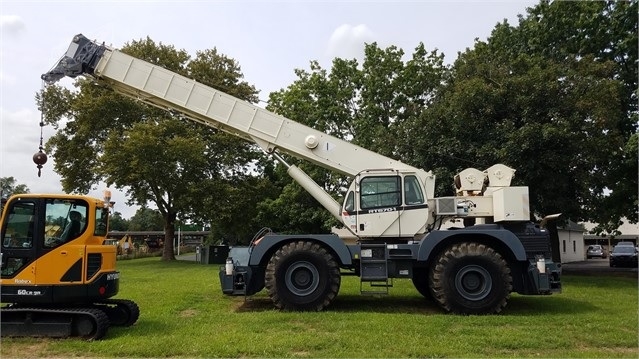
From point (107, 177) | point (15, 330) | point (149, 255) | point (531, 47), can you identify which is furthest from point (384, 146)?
point (149, 255)

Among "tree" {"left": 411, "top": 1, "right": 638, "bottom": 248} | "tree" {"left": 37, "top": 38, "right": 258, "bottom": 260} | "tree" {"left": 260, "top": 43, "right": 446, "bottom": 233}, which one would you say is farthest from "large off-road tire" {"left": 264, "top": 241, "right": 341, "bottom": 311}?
"tree" {"left": 37, "top": 38, "right": 258, "bottom": 260}

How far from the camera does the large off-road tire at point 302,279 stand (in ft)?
36.7

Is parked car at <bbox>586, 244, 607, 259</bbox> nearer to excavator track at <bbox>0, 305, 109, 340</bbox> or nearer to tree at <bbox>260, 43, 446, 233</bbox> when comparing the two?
tree at <bbox>260, 43, 446, 233</bbox>

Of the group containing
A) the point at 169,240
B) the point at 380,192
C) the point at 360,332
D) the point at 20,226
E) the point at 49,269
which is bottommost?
the point at 360,332

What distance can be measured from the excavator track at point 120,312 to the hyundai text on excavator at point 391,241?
225cm

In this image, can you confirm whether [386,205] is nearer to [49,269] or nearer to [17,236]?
[49,269]

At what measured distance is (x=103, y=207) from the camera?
9508mm

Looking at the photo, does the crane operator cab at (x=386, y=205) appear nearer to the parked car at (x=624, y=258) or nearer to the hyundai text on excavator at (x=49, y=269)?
the hyundai text on excavator at (x=49, y=269)

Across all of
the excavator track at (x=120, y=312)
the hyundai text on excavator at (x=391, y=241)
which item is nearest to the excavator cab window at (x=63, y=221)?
the excavator track at (x=120, y=312)

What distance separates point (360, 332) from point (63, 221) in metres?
5.41

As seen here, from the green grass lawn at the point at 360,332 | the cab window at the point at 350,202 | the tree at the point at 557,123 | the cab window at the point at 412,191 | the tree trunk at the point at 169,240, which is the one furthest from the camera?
the tree trunk at the point at 169,240

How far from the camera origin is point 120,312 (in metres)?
9.82

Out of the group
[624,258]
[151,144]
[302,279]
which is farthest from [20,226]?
[624,258]

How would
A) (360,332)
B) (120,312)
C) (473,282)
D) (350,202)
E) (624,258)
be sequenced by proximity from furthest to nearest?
(624,258) < (350,202) < (473,282) < (120,312) < (360,332)
